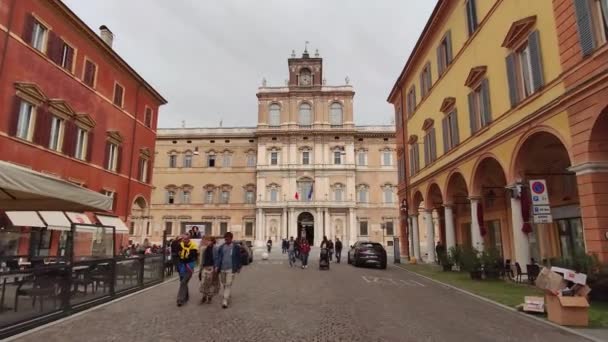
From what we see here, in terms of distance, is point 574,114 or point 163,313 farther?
point 574,114

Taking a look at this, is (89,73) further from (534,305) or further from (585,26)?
(534,305)

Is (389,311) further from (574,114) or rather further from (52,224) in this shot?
(52,224)

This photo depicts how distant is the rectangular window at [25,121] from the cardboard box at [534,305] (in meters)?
19.0

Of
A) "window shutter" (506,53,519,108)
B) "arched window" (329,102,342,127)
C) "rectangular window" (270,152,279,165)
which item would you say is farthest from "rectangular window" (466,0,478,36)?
"rectangular window" (270,152,279,165)

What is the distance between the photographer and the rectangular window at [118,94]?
23.1 metres

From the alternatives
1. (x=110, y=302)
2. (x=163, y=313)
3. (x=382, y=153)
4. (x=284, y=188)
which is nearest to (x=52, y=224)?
(x=110, y=302)

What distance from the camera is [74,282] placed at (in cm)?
854

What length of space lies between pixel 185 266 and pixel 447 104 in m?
15.1

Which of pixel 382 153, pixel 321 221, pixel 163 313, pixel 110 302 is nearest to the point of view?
pixel 163 313

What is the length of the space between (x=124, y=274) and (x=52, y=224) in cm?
779

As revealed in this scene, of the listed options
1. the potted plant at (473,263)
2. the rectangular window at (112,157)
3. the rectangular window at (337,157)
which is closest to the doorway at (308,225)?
the rectangular window at (337,157)

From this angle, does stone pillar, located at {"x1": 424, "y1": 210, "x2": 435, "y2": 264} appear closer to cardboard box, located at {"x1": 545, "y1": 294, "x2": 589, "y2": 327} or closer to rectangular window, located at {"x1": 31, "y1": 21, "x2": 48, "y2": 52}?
cardboard box, located at {"x1": 545, "y1": 294, "x2": 589, "y2": 327}

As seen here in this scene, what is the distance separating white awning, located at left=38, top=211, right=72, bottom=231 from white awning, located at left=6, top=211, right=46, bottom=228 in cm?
24

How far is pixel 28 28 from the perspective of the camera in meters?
16.0
